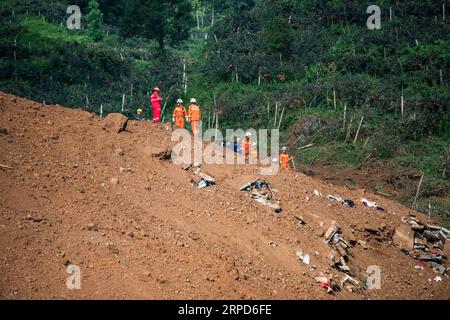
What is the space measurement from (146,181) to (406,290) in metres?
6.13

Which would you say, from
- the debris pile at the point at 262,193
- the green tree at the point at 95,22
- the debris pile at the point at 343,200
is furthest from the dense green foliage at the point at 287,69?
the debris pile at the point at 262,193

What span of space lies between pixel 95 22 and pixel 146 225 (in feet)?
98.3

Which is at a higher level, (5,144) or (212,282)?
(5,144)

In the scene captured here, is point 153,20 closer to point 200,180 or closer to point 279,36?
point 279,36

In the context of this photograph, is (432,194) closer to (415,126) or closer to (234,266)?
(415,126)

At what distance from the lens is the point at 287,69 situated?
29.9m

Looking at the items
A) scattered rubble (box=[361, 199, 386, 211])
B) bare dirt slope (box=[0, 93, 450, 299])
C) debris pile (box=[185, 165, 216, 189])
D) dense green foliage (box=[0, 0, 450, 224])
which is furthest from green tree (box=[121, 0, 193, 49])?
scattered rubble (box=[361, 199, 386, 211])

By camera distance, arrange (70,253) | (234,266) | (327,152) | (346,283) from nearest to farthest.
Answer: (70,253), (234,266), (346,283), (327,152)

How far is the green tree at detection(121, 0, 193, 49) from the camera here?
112 feet

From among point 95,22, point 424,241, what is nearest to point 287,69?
point 95,22

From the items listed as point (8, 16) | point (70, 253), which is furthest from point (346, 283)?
point (8, 16)

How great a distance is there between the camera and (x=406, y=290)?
11.9 m

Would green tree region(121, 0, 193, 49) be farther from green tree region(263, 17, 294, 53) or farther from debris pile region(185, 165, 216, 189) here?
debris pile region(185, 165, 216, 189)

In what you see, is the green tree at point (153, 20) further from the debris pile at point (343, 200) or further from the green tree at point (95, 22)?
the debris pile at point (343, 200)
